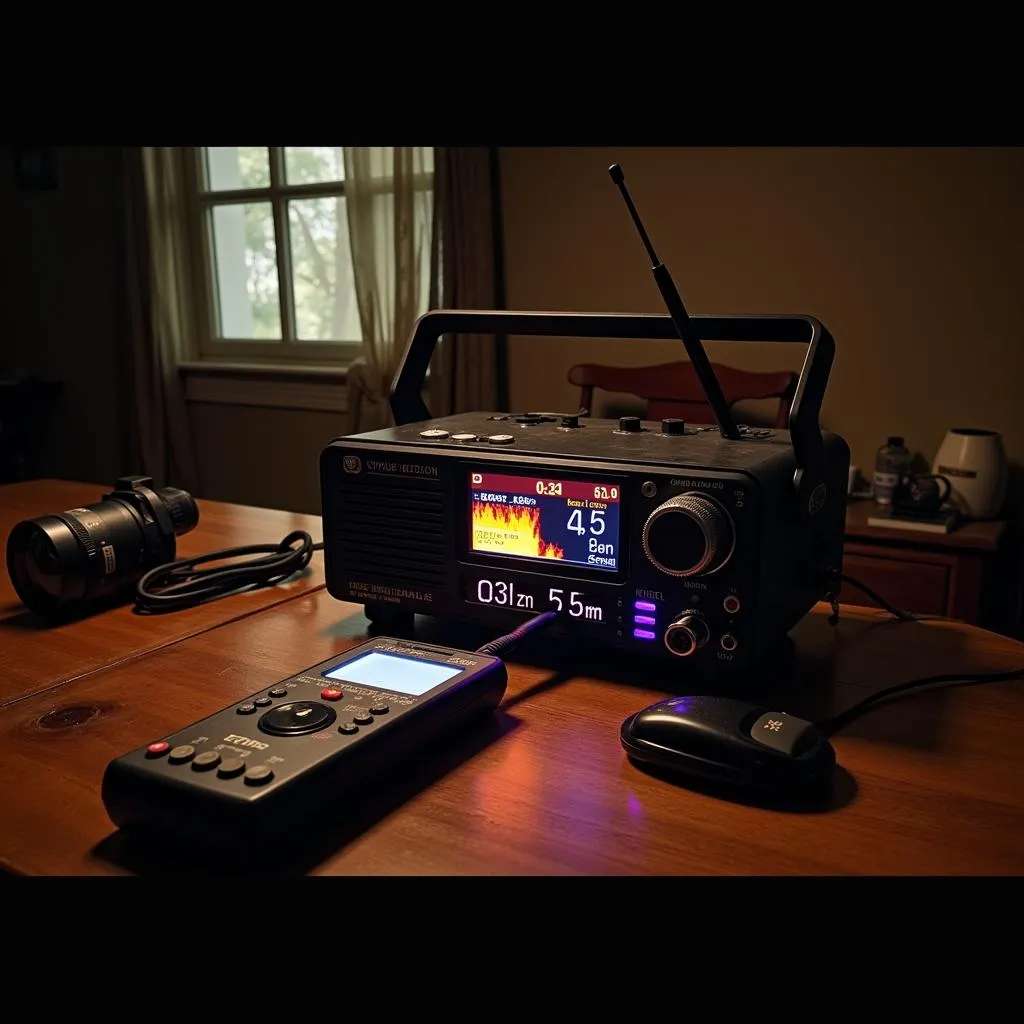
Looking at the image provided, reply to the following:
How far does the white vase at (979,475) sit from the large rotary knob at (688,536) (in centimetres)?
159

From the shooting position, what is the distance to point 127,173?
342 cm

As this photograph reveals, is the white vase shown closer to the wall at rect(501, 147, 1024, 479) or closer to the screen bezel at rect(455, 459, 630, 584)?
the wall at rect(501, 147, 1024, 479)

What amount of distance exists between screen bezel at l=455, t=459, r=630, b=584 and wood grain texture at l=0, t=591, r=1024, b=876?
91 millimetres

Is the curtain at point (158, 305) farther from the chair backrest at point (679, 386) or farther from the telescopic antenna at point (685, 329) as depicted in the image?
the telescopic antenna at point (685, 329)

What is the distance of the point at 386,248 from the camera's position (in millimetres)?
2883

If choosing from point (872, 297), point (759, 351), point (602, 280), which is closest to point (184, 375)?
point (602, 280)

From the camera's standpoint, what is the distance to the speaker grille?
87cm

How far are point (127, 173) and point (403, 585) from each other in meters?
3.10

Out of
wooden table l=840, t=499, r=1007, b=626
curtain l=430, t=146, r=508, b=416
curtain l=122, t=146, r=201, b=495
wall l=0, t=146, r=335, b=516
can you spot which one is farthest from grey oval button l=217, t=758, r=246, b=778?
curtain l=122, t=146, r=201, b=495

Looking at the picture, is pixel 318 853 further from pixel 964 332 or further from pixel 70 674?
pixel 964 332

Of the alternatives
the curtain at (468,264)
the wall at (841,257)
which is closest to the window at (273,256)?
the curtain at (468,264)

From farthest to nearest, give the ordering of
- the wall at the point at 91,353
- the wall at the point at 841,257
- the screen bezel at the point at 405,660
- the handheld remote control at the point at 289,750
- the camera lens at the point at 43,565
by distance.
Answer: the wall at the point at 91,353
the wall at the point at 841,257
the camera lens at the point at 43,565
the screen bezel at the point at 405,660
the handheld remote control at the point at 289,750

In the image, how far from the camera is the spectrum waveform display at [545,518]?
0.79m

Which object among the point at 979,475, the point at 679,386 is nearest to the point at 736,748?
the point at 979,475
